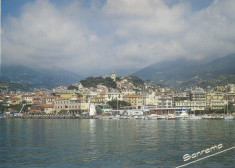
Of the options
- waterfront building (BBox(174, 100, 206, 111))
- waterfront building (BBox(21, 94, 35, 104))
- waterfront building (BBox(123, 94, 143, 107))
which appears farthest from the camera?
waterfront building (BBox(21, 94, 35, 104))

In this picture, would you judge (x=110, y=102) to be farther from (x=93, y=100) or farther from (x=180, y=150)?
(x=180, y=150)

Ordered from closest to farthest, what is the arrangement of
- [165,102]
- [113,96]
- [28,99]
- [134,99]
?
[165,102] < [134,99] < [113,96] < [28,99]

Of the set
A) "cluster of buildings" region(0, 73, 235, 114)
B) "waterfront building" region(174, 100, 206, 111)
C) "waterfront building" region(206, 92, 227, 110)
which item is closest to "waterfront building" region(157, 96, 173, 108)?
"cluster of buildings" region(0, 73, 235, 114)

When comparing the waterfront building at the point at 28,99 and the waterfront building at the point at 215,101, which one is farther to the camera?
the waterfront building at the point at 28,99

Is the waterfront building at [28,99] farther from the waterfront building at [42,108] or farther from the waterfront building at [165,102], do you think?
the waterfront building at [165,102]

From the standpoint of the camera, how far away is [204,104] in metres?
113

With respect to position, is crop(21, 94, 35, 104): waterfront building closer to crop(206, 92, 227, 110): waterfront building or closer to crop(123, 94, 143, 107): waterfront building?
crop(123, 94, 143, 107): waterfront building

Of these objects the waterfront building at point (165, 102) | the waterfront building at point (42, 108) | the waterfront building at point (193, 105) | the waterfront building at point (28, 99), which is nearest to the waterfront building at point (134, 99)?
the waterfront building at point (165, 102)

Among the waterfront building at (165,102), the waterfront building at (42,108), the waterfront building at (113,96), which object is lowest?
the waterfront building at (42,108)

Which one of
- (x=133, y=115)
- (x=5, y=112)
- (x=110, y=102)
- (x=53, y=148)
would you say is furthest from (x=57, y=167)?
(x=5, y=112)

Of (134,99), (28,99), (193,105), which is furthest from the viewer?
(28,99)

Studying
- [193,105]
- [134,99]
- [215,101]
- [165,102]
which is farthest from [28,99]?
[215,101]

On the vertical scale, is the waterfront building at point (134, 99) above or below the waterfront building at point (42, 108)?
above

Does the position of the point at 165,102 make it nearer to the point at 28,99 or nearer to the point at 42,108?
the point at 42,108
